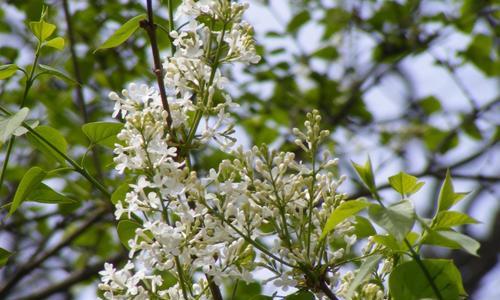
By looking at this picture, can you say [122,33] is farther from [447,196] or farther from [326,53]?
[326,53]

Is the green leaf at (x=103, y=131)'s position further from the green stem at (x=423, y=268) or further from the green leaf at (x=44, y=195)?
the green stem at (x=423, y=268)

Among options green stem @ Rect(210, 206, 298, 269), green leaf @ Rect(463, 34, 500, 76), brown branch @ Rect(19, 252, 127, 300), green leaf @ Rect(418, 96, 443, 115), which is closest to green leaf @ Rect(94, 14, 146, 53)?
green stem @ Rect(210, 206, 298, 269)

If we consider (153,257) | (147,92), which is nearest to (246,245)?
(153,257)

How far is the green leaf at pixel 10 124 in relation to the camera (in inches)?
48.3

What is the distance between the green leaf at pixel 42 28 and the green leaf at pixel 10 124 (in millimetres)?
335

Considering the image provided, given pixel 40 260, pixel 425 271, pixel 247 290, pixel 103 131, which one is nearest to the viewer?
pixel 425 271

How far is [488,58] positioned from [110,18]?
208cm

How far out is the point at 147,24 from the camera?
148 centimetres

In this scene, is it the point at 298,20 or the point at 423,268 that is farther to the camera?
the point at 298,20

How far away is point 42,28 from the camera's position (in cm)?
160

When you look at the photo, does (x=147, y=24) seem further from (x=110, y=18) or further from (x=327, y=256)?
(x=110, y=18)

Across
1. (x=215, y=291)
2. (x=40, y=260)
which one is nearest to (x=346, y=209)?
(x=215, y=291)

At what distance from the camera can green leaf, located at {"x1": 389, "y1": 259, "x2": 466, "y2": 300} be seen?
1.18m

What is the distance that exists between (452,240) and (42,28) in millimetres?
959
